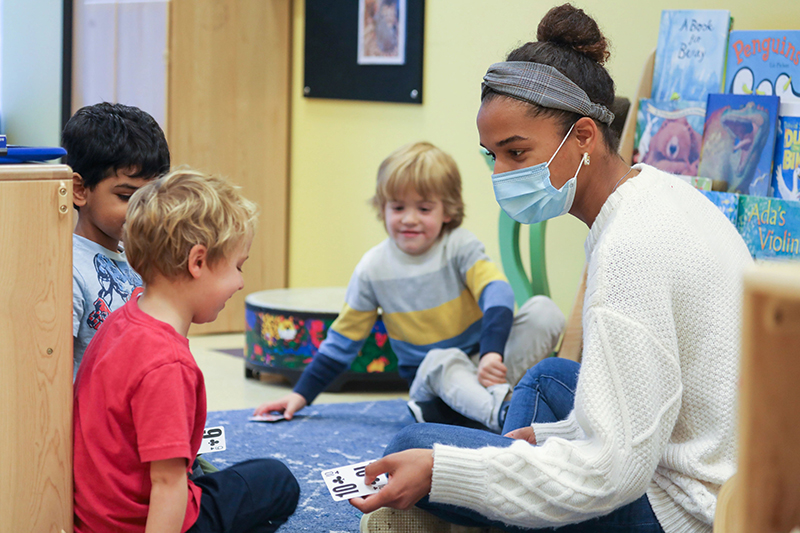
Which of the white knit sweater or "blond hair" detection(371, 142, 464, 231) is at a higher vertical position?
"blond hair" detection(371, 142, 464, 231)

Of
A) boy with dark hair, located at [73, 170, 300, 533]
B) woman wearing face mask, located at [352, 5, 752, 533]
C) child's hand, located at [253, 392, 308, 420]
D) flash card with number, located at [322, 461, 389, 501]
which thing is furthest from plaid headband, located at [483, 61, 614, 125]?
child's hand, located at [253, 392, 308, 420]

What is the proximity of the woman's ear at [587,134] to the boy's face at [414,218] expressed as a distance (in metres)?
0.97

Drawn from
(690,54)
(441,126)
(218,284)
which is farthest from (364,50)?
(218,284)

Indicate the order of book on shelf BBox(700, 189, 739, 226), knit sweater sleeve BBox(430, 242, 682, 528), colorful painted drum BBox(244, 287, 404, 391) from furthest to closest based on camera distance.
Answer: colorful painted drum BBox(244, 287, 404, 391) < book on shelf BBox(700, 189, 739, 226) < knit sweater sleeve BBox(430, 242, 682, 528)

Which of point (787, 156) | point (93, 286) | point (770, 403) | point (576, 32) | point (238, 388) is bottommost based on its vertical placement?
point (238, 388)

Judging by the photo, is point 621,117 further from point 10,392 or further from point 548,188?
point 10,392

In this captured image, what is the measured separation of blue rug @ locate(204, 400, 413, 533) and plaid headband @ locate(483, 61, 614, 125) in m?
0.80

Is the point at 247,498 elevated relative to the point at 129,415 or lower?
lower

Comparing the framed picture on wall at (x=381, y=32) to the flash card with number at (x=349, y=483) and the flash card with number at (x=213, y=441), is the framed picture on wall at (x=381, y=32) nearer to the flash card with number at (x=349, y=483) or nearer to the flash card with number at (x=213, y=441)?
the flash card with number at (x=213, y=441)

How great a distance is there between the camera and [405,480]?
40.8 inches

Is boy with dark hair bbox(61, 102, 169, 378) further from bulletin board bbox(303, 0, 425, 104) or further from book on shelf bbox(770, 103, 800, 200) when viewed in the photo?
bulletin board bbox(303, 0, 425, 104)

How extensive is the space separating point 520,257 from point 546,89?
137cm

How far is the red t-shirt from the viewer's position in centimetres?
101

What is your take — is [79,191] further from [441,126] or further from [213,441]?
[441,126]
